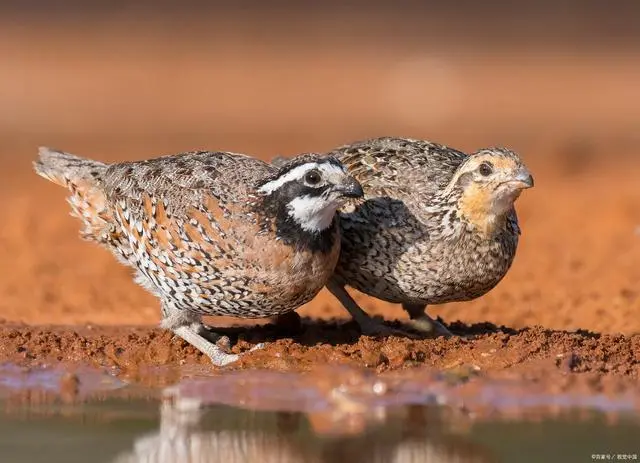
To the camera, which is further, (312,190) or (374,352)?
(374,352)

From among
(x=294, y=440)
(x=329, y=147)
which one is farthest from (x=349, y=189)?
(x=329, y=147)

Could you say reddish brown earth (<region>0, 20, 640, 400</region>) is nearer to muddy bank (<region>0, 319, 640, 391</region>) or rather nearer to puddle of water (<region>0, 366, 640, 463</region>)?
muddy bank (<region>0, 319, 640, 391</region>)

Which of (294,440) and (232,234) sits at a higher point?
(232,234)

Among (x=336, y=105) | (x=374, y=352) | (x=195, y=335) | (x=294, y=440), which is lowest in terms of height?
(x=294, y=440)

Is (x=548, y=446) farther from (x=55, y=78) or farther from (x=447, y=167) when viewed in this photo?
(x=55, y=78)

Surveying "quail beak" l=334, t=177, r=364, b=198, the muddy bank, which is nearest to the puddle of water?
the muddy bank

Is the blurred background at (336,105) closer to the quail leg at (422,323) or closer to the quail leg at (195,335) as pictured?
the quail leg at (422,323)

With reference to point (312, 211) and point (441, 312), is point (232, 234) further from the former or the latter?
point (441, 312)
